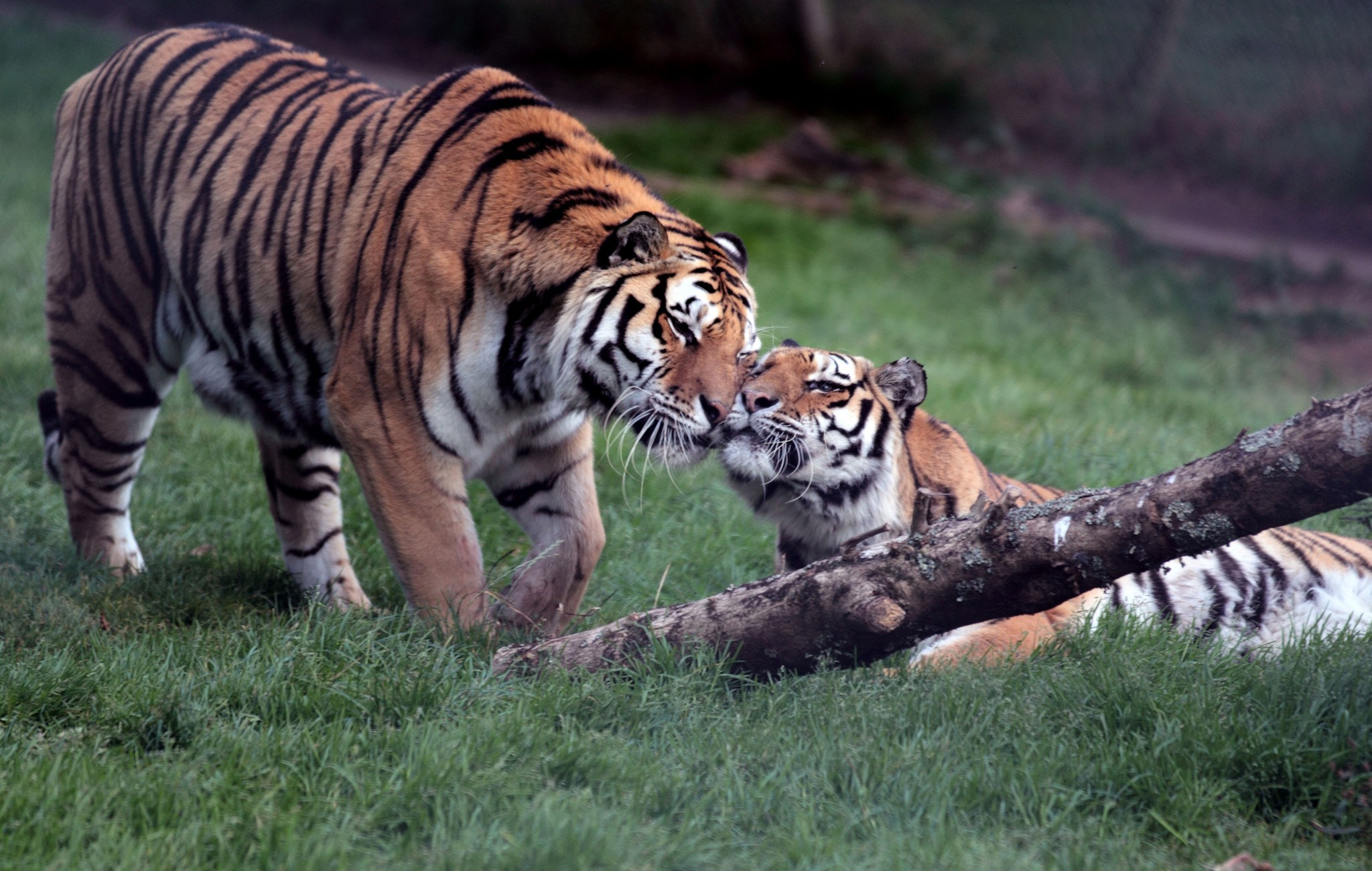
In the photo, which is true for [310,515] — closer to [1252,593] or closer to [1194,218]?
[1252,593]

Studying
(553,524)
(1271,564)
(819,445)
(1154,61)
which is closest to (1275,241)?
(1154,61)

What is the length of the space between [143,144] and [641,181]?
165 cm

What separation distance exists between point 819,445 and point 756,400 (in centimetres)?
22

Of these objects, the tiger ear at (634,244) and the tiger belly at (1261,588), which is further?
the tiger belly at (1261,588)

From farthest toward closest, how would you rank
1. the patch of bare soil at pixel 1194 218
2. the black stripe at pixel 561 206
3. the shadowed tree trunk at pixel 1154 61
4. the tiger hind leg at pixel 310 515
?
the shadowed tree trunk at pixel 1154 61
the patch of bare soil at pixel 1194 218
the tiger hind leg at pixel 310 515
the black stripe at pixel 561 206

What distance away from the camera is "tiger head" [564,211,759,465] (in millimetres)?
3086

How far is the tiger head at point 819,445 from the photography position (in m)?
3.28

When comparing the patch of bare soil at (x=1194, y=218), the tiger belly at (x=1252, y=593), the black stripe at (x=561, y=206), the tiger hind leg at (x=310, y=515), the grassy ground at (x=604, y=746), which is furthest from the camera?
the patch of bare soil at (x=1194, y=218)

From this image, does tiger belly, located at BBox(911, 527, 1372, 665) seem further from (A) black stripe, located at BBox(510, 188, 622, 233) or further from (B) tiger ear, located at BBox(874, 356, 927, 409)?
(A) black stripe, located at BBox(510, 188, 622, 233)

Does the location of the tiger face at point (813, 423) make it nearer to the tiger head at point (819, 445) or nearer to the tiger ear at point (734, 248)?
the tiger head at point (819, 445)

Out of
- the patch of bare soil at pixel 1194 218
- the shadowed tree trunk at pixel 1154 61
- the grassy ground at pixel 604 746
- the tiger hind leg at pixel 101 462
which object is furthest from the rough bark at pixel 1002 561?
the shadowed tree trunk at pixel 1154 61

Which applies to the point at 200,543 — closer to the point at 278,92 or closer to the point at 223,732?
the point at 278,92

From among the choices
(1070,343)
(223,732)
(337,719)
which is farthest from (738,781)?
(1070,343)

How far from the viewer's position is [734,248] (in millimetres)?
3510
